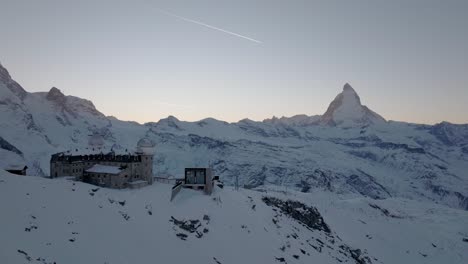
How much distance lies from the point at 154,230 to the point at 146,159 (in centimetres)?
2324

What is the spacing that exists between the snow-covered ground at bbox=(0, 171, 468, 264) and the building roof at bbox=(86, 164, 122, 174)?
15.2 ft

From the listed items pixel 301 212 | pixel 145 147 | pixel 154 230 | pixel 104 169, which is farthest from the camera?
pixel 301 212

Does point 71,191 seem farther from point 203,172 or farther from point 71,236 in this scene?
point 203,172

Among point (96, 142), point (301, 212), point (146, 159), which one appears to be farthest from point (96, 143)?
point (301, 212)

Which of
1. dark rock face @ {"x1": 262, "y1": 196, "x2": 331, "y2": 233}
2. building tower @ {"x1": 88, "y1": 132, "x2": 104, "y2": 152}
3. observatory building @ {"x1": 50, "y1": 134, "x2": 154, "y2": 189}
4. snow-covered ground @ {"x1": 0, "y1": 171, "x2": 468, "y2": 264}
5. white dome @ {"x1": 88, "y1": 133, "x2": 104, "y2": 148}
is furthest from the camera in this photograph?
white dome @ {"x1": 88, "y1": 133, "x2": 104, "y2": 148}

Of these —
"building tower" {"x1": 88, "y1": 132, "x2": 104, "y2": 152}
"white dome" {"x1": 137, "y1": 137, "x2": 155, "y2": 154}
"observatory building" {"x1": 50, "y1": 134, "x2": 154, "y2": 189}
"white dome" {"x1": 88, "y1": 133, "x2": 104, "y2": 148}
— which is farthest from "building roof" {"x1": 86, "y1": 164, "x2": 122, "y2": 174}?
"white dome" {"x1": 88, "y1": 133, "x2": 104, "y2": 148}

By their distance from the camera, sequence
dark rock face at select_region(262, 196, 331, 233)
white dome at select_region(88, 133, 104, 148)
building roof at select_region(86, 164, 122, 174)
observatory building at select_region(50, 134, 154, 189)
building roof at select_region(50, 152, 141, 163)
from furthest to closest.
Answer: white dome at select_region(88, 133, 104, 148) → dark rock face at select_region(262, 196, 331, 233) → building roof at select_region(50, 152, 141, 163) → observatory building at select_region(50, 134, 154, 189) → building roof at select_region(86, 164, 122, 174)

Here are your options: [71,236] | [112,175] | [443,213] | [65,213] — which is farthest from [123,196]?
[443,213]

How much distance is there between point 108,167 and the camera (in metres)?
80.8

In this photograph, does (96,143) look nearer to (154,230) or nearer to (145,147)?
(145,147)

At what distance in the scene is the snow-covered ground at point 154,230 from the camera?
51.9 metres

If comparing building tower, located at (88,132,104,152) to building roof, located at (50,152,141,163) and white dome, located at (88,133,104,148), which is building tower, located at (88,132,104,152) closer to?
white dome, located at (88,133,104,148)

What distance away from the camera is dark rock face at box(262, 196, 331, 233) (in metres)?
97.6

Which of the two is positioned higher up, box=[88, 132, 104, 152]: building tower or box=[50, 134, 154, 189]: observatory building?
box=[88, 132, 104, 152]: building tower
